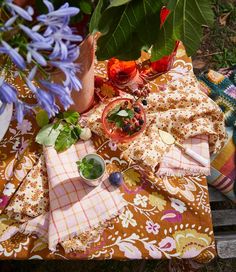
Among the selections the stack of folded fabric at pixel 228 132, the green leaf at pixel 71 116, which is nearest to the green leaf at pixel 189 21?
the green leaf at pixel 71 116

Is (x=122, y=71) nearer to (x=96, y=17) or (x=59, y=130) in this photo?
(x=59, y=130)

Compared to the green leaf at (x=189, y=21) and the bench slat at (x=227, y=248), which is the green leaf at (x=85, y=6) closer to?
the green leaf at (x=189, y=21)

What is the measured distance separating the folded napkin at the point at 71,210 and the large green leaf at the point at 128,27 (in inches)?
14.3

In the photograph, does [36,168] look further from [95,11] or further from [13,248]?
[95,11]

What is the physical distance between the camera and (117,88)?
1.28 metres

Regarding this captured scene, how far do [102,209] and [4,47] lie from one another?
0.58 m

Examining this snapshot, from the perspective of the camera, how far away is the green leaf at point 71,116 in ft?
3.84

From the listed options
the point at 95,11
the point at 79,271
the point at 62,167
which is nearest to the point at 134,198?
the point at 62,167

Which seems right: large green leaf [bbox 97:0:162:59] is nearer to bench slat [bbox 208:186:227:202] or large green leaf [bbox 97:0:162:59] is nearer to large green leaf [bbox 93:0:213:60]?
large green leaf [bbox 93:0:213:60]

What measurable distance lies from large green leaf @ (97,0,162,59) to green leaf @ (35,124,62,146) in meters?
0.30

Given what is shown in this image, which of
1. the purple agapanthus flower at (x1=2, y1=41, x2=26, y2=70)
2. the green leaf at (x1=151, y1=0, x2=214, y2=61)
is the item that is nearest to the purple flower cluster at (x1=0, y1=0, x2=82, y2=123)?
the purple agapanthus flower at (x1=2, y1=41, x2=26, y2=70)

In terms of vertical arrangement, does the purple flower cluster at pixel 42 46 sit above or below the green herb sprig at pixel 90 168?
above

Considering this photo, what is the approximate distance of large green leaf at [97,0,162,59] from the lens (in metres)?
0.91

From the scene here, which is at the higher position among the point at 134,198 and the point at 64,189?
the point at 64,189
